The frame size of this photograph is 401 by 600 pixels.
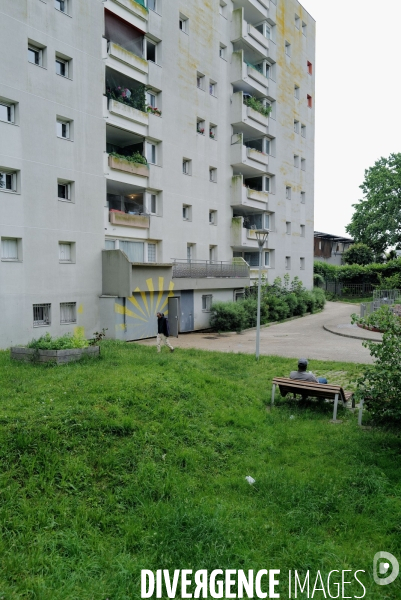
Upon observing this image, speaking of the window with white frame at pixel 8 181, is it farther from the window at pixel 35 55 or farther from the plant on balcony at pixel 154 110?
the plant on balcony at pixel 154 110

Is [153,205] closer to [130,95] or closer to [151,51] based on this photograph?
[130,95]

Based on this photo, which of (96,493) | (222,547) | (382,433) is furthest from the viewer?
(382,433)

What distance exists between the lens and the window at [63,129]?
20638 millimetres

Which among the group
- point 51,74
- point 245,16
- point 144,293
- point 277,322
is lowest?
point 277,322

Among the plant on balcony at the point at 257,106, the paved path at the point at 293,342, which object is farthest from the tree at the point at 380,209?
the paved path at the point at 293,342

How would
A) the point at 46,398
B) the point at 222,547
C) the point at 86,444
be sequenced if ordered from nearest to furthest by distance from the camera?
the point at 222,547 < the point at 86,444 < the point at 46,398

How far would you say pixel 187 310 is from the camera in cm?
2734

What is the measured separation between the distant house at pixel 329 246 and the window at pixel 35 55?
49.1 m

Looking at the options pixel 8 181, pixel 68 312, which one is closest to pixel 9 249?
pixel 8 181

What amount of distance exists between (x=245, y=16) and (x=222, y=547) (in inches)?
1618

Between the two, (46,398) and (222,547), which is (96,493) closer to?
(222,547)

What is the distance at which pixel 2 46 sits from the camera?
704 inches

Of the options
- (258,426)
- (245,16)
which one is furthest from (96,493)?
(245,16)

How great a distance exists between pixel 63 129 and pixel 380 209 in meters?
43.6
